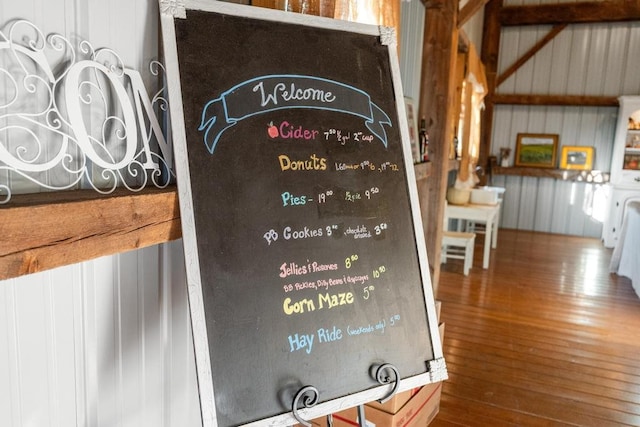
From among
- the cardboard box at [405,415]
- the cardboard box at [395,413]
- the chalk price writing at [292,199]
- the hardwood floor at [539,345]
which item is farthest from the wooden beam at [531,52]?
the chalk price writing at [292,199]

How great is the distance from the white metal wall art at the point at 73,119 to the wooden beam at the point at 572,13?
7491mm

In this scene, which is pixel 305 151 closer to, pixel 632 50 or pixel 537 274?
pixel 537 274

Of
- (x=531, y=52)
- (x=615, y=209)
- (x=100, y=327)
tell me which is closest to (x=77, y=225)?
(x=100, y=327)

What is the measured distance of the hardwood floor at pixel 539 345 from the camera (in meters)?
2.52

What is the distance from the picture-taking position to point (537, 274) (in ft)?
16.6

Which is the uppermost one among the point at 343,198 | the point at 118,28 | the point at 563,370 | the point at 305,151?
the point at 118,28

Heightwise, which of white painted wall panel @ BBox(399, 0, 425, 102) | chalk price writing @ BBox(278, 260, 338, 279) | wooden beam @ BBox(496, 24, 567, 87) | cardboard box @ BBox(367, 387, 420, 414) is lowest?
cardboard box @ BBox(367, 387, 420, 414)

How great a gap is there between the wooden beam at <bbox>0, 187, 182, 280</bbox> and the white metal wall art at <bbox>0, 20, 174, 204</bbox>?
52 mm

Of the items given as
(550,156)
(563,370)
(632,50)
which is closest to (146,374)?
(563,370)

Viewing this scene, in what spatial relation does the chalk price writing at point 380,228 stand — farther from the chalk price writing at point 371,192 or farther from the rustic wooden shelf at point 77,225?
the rustic wooden shelf at point 77,225

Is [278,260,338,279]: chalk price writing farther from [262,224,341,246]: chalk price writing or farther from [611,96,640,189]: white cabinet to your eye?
[611,96,640,189]: white cabinet

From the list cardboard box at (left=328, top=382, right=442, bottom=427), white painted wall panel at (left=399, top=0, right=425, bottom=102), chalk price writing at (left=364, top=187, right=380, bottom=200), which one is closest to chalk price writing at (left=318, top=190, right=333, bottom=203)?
chalk price writing at (left=364, top=187, right=380, bottom=200)

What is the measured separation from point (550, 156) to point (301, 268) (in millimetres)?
7397

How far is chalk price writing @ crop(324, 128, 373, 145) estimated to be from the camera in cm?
123
